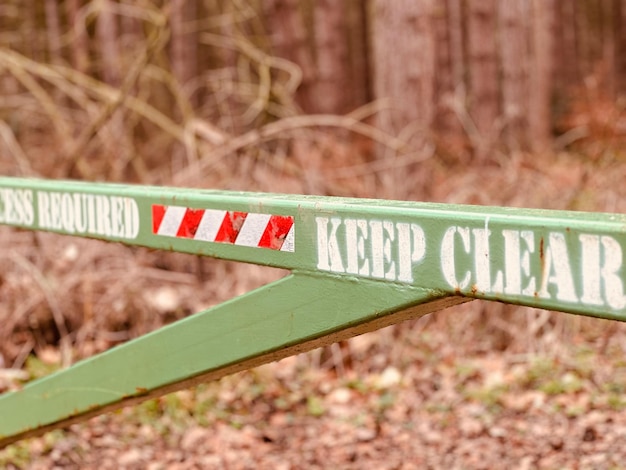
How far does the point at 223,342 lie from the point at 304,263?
14.3 inches

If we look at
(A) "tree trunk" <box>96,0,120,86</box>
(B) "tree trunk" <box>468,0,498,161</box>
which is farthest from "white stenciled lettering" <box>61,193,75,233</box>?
(A) "tree trunk" <box>96,0,120,86</box>

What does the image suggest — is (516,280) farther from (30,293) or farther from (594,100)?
(594,100)

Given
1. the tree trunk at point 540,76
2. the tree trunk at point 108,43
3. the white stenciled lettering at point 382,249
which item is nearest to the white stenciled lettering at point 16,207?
the white stenciled lettering at point 382,249

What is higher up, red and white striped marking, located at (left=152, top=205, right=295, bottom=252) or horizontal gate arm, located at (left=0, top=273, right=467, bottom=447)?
red and white striped marking, located at (left=152, top=205, right=295, bottom=252)

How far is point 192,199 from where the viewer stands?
2.06 meters

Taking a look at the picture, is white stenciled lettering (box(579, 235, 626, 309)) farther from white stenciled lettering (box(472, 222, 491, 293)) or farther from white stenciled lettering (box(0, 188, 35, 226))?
white stenciled lettering (box(0, 188, 35, 226))

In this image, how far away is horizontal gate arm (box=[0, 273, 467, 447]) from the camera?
173 centimetres

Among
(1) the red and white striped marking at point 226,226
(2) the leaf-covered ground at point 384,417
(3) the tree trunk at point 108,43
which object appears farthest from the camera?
(3) the tree trunk at point 108,43

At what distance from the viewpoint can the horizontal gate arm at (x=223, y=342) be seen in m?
1.73

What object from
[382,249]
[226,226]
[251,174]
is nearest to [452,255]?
[382,249]

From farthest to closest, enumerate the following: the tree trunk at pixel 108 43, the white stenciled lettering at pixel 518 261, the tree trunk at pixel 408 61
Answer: the tree trunk at pixel 108 43 < the tree trunk at pixel 408 61 < the white stenciled lettering at pixel 518 261

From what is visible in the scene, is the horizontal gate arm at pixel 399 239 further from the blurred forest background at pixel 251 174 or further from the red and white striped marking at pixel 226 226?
the blurred forest background at pixel 251 174

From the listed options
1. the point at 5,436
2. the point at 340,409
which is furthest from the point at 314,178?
the point at 5,436

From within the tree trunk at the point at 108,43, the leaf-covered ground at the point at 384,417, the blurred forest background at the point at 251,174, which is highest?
the tree trunk at the point at 108,43
